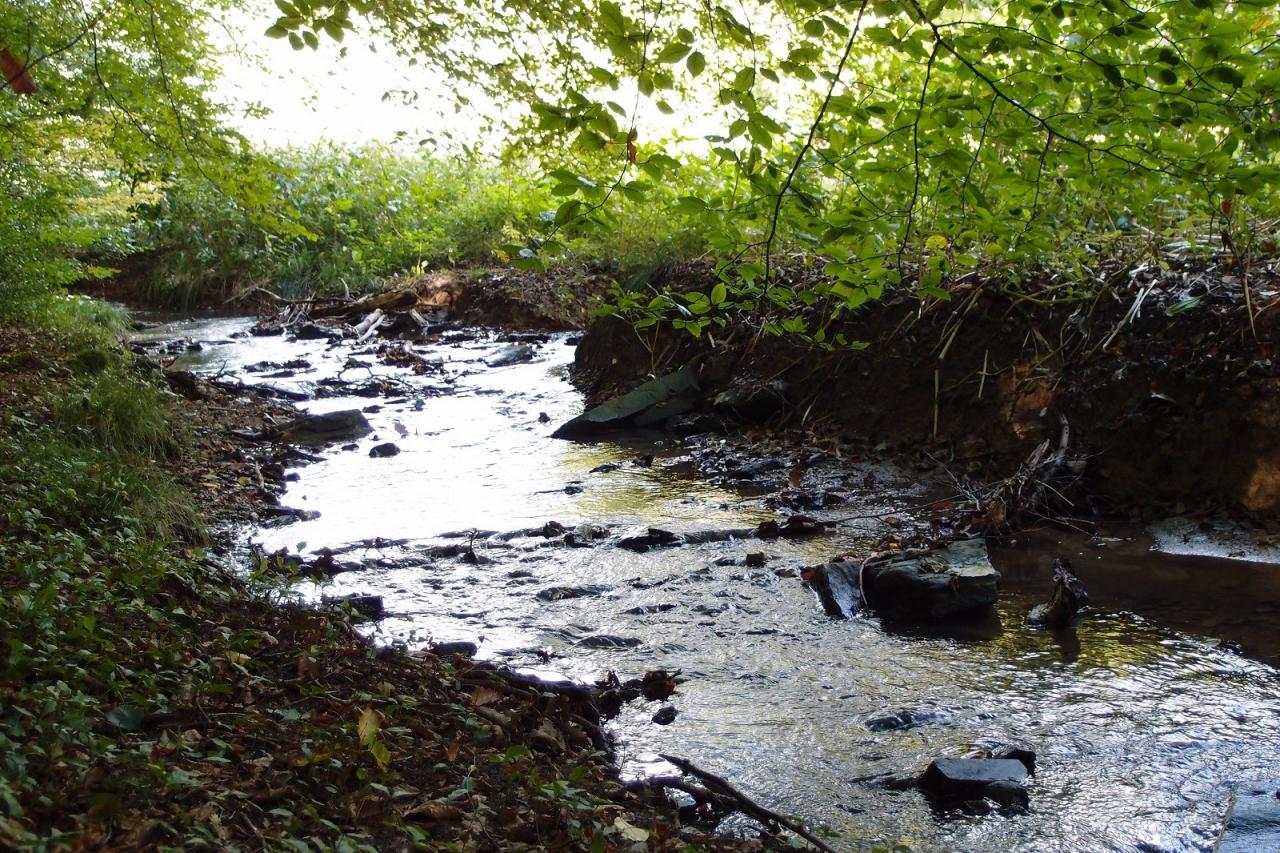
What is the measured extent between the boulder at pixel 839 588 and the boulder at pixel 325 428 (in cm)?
510

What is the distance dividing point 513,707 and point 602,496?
3.22 metres

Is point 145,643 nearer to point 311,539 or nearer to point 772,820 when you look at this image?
point 772,820

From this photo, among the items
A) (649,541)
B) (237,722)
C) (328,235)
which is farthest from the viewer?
(328,235)

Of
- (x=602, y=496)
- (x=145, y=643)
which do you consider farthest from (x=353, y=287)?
(x=145, y=643)

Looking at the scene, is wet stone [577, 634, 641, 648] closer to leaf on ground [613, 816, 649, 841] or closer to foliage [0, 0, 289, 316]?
leaf on ground [613, 816, 649, 841]

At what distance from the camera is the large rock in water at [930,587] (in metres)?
4.50

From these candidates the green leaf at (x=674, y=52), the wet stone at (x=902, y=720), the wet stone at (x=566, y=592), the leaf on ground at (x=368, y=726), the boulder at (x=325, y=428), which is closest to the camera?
the green leaf at (x=674, y=52)

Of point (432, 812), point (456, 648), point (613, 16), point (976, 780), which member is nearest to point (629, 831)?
point (432, 812)

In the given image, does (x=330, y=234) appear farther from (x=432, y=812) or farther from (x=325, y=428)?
(x=432, y=812)

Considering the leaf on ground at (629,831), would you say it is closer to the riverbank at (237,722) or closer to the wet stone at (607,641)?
the riverbank at (237,722)

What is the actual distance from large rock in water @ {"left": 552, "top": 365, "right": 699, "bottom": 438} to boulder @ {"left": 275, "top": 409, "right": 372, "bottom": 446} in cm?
179

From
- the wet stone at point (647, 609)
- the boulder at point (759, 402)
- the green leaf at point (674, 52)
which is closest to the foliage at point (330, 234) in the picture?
the boulder at point (759, 402)

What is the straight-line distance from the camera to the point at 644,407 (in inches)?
342

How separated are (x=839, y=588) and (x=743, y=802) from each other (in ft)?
6.29
